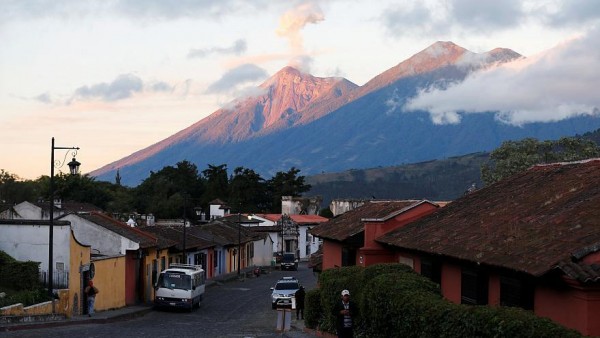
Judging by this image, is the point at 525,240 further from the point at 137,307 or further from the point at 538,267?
the point at 137,307

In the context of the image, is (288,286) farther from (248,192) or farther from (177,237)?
(248,192)

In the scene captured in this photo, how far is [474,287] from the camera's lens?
1823 cm

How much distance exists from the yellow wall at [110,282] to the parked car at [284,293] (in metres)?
7.65

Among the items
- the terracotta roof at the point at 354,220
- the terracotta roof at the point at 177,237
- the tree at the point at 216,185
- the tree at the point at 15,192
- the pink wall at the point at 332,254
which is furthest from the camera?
the tree at the point at 216,185

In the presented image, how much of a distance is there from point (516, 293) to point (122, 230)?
26021 millimetres

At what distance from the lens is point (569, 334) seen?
10531 mm

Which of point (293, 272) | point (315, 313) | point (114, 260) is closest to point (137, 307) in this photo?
point (114, 260)

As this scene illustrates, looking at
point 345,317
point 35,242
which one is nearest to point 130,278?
point 35,242

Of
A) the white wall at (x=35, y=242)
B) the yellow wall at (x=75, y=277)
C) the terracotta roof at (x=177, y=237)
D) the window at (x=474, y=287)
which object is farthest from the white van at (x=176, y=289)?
the window at (x=474, y=287)

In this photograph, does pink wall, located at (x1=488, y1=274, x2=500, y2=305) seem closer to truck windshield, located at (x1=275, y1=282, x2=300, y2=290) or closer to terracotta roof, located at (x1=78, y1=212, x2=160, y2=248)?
terracotta roof, located at (x1=78, y1=212, x2=160, y2=248)

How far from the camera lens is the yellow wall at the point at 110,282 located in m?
32.9

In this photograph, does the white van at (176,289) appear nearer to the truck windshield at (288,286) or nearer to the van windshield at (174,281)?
the van windshield at (174,281)

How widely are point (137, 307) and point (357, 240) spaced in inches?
471

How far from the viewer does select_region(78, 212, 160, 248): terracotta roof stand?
38000 millimetres
